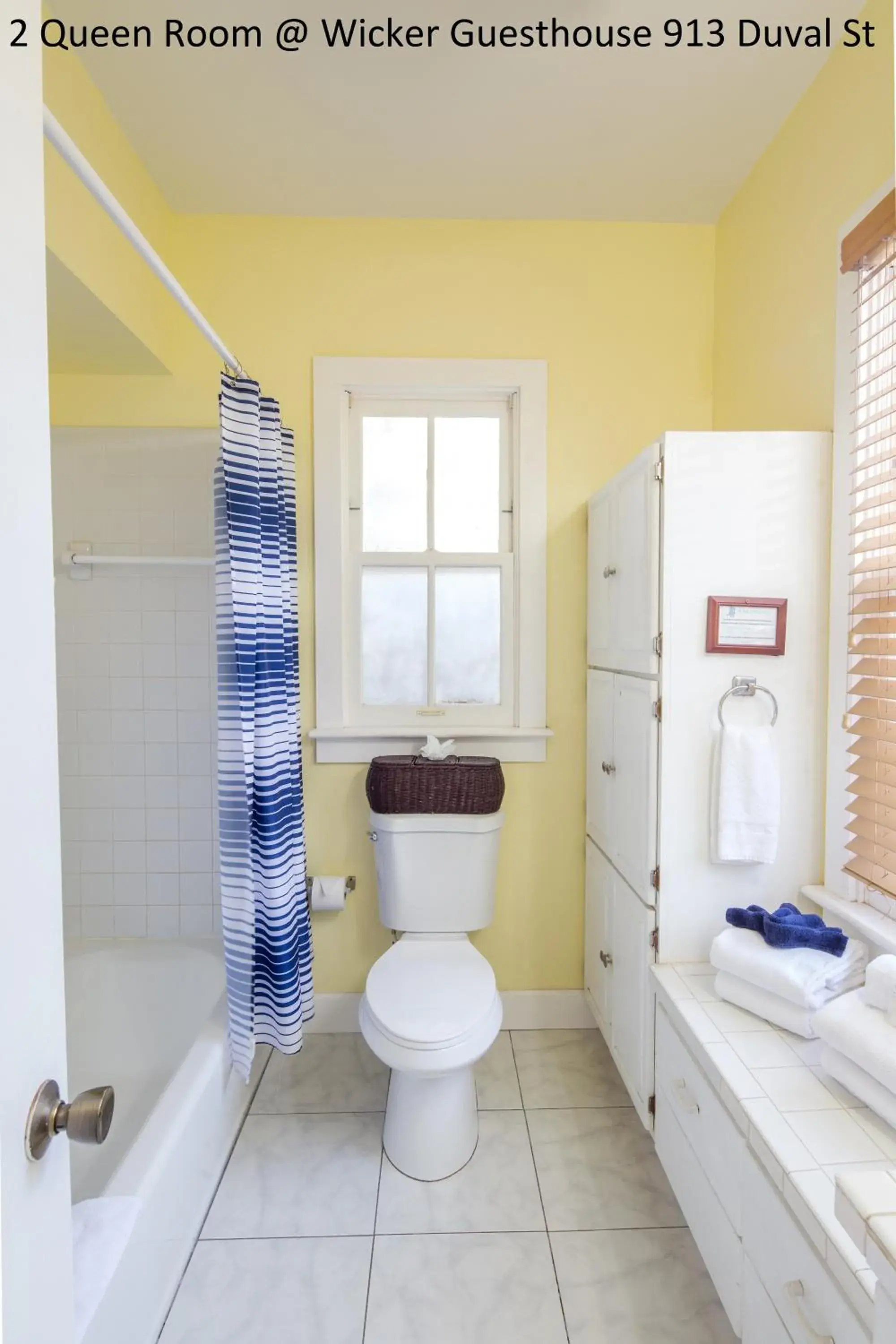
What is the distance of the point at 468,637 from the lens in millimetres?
2312

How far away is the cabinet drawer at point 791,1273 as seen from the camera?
0.90 metres

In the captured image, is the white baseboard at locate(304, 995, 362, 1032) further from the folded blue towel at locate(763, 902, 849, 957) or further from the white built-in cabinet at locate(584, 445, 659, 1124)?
the folded blue towel at locate(763, 902, 849, 957)

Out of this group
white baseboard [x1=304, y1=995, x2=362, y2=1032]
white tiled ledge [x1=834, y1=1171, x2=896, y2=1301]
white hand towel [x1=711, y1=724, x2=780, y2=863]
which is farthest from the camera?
white baseboard [x1=304, y1=995, x2=362, y2=1032]

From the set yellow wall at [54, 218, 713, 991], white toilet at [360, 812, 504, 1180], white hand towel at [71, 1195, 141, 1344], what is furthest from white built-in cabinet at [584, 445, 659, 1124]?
white hand towel at [71, 1195, 141, 1344]

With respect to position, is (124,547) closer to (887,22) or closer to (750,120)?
(750,120)

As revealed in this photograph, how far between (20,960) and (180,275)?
220 centimetres

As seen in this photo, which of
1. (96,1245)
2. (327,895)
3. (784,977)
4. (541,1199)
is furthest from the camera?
(327,895)

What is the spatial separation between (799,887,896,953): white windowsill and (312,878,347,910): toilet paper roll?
1.32 m

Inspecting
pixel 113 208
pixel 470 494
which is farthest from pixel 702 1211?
pixel 113 208

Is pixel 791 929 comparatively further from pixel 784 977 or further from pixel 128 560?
pixel 128 560

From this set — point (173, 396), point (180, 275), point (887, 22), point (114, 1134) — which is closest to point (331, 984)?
point (114, 1134)

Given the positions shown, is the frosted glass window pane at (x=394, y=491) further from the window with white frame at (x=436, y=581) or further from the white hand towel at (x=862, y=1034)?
the white hand towel at (x=862, y=1034)

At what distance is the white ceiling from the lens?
1491 mm

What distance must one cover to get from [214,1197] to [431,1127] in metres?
0.53
